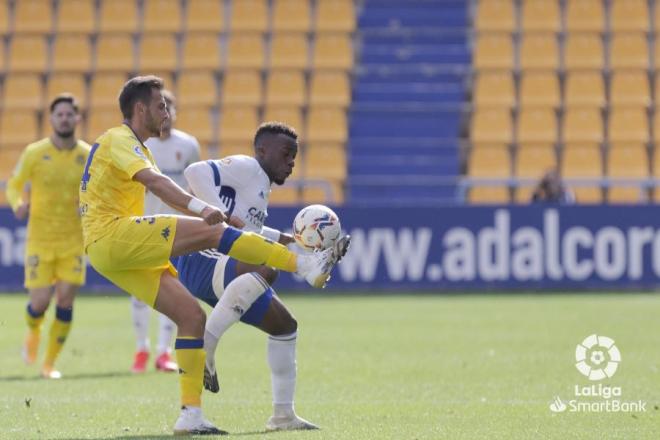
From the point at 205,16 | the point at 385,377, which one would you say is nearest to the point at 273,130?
the point at 385,377

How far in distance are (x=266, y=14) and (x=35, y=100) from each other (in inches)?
184

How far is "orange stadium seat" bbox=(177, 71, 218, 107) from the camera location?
24.7 meters

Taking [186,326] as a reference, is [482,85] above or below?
Answer: above

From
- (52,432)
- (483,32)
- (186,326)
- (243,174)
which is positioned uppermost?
(483,32)

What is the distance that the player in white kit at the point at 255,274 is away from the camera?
26.1 feet

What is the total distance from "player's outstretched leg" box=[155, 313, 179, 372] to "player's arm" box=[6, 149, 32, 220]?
1533mm

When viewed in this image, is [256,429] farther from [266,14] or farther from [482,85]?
[266,14]

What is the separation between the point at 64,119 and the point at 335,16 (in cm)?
1484

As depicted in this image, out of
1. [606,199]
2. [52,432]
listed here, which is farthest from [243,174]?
[606,199]

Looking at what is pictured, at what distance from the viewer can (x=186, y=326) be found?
7.56m

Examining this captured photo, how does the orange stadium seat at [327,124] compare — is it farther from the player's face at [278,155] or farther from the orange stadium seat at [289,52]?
the player's face at [278,155]

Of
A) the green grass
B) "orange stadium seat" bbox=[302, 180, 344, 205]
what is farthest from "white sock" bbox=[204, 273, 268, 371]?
"orange stadium seat" bbox=[302, 180, 344, 205]

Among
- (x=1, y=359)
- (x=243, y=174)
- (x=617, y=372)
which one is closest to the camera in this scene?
(x=243, y=174)

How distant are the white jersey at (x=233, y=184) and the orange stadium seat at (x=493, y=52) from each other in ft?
56.8
